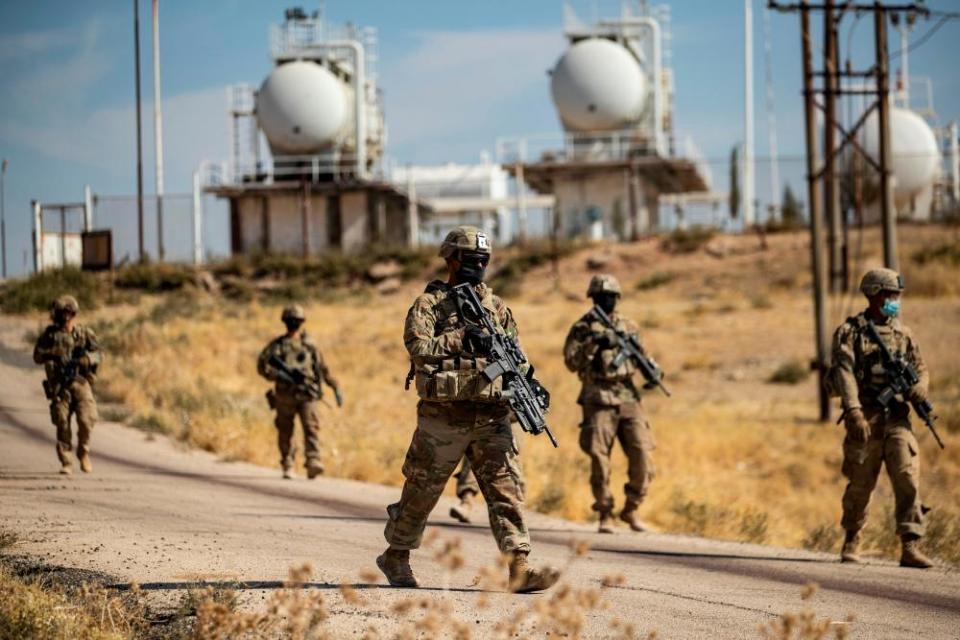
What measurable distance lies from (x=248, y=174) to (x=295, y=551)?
40.5 m

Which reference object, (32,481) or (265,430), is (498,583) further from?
(265,430)

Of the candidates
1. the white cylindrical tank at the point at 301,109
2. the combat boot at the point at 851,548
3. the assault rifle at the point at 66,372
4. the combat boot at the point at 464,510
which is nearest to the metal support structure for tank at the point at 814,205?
the combat boot at the point at 464,510

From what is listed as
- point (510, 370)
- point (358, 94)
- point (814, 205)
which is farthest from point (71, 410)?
point (358, 94)

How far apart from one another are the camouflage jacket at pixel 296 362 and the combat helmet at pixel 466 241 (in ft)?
25.3

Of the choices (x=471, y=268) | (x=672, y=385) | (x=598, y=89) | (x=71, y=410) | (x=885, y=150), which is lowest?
(x=672, y=385)

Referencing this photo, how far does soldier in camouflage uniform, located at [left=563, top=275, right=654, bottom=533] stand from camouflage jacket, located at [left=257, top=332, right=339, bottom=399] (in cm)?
415

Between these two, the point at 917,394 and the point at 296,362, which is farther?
the point at 296,362

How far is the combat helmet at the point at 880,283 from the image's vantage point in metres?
9.62

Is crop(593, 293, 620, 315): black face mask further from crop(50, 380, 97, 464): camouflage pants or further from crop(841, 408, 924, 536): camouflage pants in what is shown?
crop(50, 380, 97, 464): camouflage pants

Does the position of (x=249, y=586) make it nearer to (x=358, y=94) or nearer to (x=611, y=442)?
(x=611, y=442)

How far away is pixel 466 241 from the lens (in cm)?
714

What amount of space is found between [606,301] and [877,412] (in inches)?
109

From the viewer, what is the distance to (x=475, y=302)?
23.0 ft

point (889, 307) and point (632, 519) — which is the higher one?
point (889, 307)
